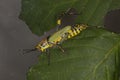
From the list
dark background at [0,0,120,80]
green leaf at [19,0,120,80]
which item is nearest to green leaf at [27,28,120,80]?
green leaf at [19,0,120,80]

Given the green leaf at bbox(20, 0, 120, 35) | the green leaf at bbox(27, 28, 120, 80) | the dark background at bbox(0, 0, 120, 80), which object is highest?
the green leaf at bbox(20, 0, 120, 35)

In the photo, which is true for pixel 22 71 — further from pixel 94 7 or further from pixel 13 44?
pixel 94 7

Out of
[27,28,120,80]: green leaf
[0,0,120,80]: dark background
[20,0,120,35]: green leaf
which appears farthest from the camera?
[0,0,120,80]: dark background

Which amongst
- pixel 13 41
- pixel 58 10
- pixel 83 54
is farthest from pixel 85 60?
pixel 13 41

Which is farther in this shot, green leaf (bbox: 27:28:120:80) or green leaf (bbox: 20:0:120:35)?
green leaf (bbox: 20:0:120:35)

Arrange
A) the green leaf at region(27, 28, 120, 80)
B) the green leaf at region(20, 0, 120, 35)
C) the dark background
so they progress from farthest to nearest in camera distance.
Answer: the dark background, the green leaf at region(20, 0, 120, 35), the green leaf at region(27, 28, 120, 80)

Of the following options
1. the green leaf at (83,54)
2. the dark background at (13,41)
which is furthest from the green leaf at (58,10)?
the dark background at (13,41)

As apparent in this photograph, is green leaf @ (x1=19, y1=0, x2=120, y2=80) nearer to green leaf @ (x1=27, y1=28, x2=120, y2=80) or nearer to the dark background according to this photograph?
green leaf @ (x1=27, y1=28, x2=120, y2=80)

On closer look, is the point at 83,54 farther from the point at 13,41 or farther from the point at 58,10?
the point at 13,41
